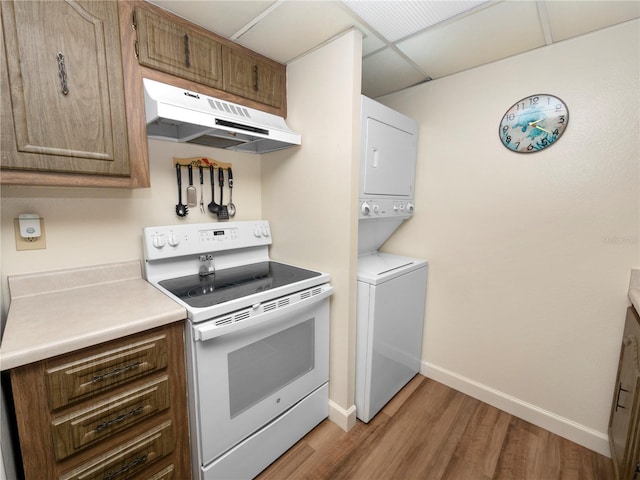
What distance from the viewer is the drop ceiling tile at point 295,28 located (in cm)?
127

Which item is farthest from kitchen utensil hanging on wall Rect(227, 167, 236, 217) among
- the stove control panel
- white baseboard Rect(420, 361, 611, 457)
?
white baseboard Rect(420, 361, 611, 457)

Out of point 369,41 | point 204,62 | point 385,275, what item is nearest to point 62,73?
point 204,62

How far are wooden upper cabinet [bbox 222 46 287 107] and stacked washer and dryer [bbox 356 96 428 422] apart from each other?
1.82 ft

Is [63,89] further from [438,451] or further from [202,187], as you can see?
[438,451]

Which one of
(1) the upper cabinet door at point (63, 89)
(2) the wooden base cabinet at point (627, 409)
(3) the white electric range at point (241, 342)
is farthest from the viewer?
(3) the white electric range at point (241, 342)

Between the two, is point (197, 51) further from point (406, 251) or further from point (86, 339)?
point (406, 251)

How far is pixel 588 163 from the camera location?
1488 mm

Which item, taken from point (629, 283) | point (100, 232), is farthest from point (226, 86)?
point (629, 283)

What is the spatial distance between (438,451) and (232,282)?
4.77ft

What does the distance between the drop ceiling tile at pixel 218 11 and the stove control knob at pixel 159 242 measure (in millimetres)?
1058

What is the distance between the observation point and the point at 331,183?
159 centimetres

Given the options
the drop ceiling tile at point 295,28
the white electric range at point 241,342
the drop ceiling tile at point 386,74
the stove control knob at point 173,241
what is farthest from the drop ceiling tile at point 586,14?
the stove control knob at point 173,241

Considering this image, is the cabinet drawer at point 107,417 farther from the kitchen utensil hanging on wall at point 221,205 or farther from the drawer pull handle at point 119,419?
the kitchen utensil hanging on wall at point 221,205

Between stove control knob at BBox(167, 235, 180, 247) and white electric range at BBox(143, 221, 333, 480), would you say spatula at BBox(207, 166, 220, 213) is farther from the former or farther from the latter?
stove control knob at BBox(167, 235, 180, 247)
